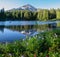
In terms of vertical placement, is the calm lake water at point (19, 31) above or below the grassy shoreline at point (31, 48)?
below

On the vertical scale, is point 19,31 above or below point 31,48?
below

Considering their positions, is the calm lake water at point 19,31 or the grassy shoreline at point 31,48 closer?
the grassy shoreline at point 31,48

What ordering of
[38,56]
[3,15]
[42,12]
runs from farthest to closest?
[3,15]
[42,12]
[38,56]

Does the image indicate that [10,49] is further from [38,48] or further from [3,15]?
[3,15]

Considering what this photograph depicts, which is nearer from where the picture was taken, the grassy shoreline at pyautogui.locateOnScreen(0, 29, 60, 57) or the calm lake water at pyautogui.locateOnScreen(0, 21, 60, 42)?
the grassy shoreline at pyautogui.locateOnScreen(0, 29, 60, 57)

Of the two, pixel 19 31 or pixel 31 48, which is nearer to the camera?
pixel 31 48

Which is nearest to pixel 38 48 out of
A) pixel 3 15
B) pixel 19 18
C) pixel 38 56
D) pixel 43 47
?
pixel 43 47

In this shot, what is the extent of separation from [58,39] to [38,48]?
70 centimetres

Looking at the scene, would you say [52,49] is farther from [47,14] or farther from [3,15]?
[3,15]

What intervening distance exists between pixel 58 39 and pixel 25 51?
3.32 feet

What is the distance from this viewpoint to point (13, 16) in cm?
7525

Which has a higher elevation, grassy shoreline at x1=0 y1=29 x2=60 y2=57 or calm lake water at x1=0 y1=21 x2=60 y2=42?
grassy shoreline at x1=0 y1=29 x2=60 y2=57

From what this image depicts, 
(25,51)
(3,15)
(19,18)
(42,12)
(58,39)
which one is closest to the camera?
(25,51)

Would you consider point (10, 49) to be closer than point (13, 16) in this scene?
Yes
